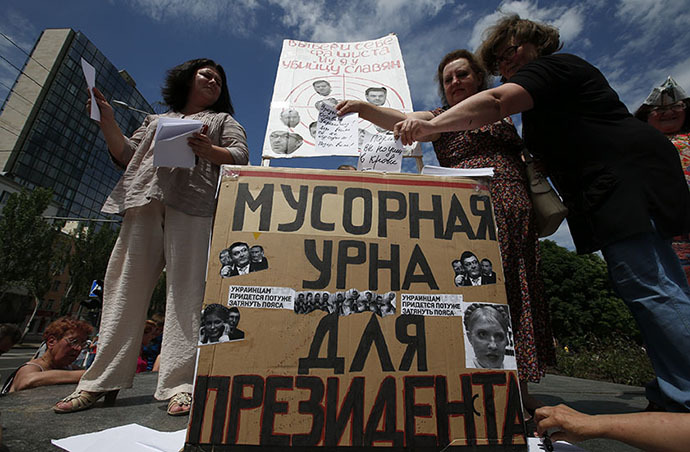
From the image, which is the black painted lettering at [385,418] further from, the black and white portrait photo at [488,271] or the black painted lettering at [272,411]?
the black and white portrait photo at [488,271]

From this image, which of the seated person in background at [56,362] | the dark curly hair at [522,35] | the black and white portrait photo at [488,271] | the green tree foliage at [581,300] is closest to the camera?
the black and white portrait photo at [488,271]

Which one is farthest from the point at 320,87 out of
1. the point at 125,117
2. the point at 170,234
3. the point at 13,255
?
the point at 125,117

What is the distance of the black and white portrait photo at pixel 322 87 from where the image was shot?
262 centimetres

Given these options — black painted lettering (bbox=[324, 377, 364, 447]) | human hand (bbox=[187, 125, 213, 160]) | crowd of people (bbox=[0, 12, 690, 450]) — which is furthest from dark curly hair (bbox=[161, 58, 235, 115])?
black painted lettering (bbox=[324, 377, 364, 447])

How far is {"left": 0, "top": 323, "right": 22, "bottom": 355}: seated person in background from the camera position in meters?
3.56

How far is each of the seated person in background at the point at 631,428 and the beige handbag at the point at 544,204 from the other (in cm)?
74

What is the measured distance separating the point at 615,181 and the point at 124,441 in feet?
5.69

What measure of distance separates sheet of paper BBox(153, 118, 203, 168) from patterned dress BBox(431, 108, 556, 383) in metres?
1.19

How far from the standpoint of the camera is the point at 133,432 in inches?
45.9

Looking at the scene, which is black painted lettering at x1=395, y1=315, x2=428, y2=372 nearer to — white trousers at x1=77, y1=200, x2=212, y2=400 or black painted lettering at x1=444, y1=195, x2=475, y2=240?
black painted lettering at x1=444, y1=195, x2=475, y2=240

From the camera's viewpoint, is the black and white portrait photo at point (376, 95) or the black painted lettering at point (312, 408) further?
the black and white portrait photo at point (376, 95)

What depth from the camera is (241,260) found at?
1.11 meters

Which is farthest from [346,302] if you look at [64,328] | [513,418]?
[64,328]

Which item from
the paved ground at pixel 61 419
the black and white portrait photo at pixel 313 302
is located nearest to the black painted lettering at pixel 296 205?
the black and white portrait photo at pixel 313 302
